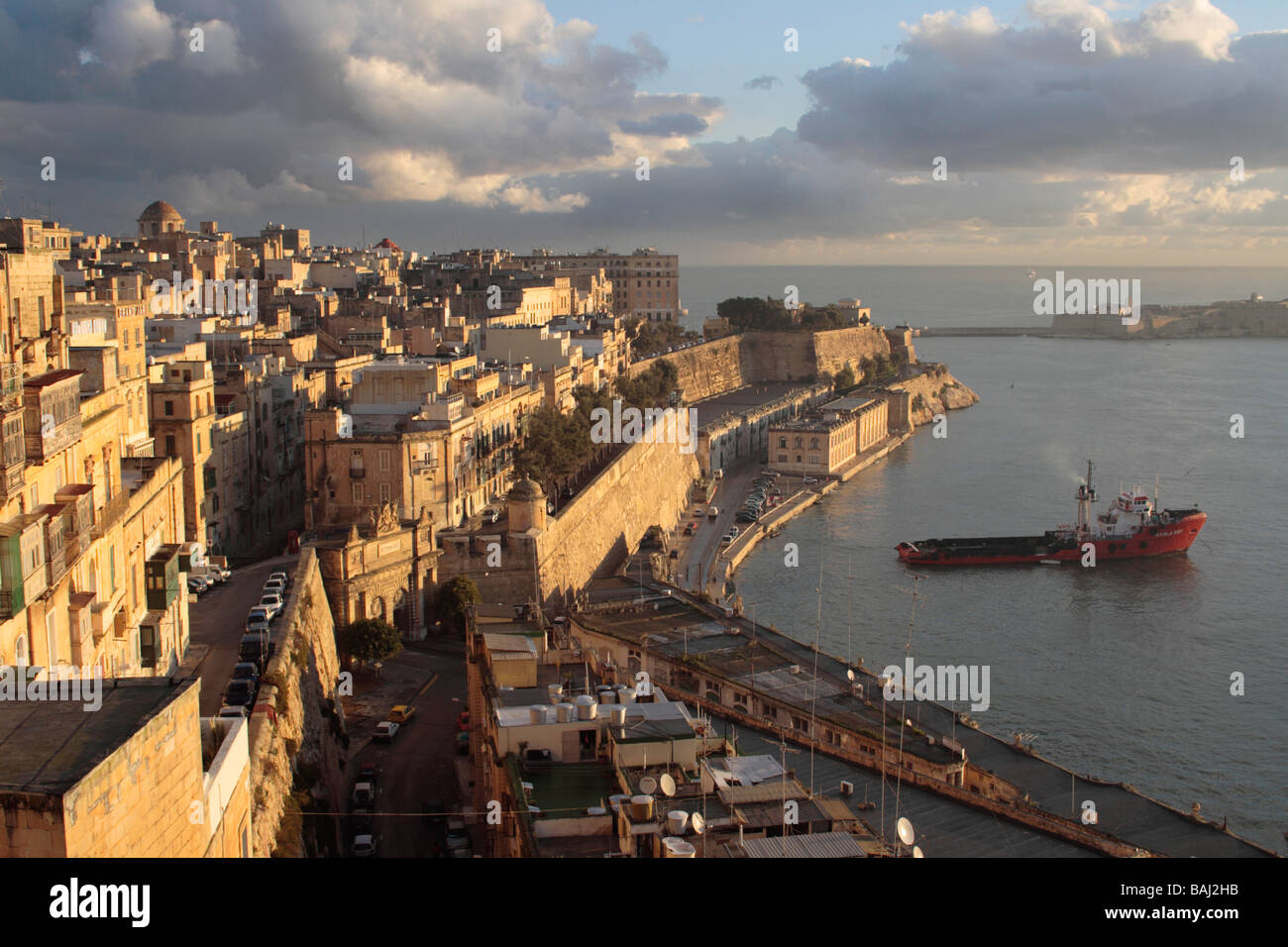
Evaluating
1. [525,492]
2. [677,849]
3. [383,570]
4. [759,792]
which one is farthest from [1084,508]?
[677,849]

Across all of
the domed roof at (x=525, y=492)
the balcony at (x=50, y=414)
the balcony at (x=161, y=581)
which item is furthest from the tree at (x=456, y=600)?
the balcony at (x=50, y=414)

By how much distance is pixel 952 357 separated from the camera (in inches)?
3049

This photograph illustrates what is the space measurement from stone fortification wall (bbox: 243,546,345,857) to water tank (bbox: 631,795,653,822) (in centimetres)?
207

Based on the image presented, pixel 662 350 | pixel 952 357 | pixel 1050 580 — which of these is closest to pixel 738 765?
pixel 1050 580

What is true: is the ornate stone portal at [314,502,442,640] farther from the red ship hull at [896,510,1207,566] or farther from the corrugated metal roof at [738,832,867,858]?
the red ship hull at [896,510,1207,566]

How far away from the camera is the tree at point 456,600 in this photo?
16.6 metres

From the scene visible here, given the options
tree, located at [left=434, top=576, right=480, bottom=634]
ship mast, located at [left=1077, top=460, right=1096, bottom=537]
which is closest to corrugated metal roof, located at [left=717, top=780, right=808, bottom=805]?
tree, located at [left=434, top=576, right=480, bottom=634]

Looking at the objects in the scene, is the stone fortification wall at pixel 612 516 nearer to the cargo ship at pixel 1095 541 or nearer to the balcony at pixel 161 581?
the cargo ship at pixel 1095 541

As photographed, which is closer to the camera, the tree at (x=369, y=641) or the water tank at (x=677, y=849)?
the water tank at (x=677, y=849)

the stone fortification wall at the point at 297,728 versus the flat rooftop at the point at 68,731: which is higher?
the flat rooftop at the point at 68,731

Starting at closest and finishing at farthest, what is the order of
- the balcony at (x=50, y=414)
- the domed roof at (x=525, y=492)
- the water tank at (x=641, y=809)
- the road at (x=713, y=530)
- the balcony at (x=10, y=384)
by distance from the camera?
the water tank at (x=641, y=809)
the balcony at (x=10, y=384)
the balcony at (x=50, y=414)
the domed roof at (x=525, y=492)
the road at (x=713, y=530)

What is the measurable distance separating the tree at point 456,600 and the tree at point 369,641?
1.63 metres

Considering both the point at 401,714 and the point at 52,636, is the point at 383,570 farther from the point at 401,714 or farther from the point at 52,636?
the point at 52,636
